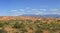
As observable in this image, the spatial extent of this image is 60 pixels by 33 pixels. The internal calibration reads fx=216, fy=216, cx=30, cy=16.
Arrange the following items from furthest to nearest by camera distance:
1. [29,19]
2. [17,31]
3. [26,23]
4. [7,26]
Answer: [29,19], [26,23], [7,26], [17,31]

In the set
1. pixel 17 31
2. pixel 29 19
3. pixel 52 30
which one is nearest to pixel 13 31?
pixel 17 31

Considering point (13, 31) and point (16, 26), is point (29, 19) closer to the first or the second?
point (16, 26)

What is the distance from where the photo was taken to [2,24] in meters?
26.8

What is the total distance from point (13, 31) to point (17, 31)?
476mm

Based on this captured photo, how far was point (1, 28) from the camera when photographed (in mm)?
25156

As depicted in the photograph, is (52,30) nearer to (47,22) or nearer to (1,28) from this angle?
(47,22)

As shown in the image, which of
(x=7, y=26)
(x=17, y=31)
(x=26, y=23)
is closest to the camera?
(x=17, y=31)

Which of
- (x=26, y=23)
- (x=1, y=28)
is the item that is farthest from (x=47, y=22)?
(x=1, y=28)

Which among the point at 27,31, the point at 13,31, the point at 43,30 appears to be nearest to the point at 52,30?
the point at 43,30

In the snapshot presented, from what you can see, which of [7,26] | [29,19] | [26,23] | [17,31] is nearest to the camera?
[17,31]

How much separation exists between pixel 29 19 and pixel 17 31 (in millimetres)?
6565

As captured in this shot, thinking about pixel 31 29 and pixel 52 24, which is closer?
pixel 31 29

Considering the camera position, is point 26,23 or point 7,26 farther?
point 26,23

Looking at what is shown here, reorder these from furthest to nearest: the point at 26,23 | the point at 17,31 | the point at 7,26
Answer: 1. the point at 26,23
2. the point at 7,26
3. the point at 17,31
